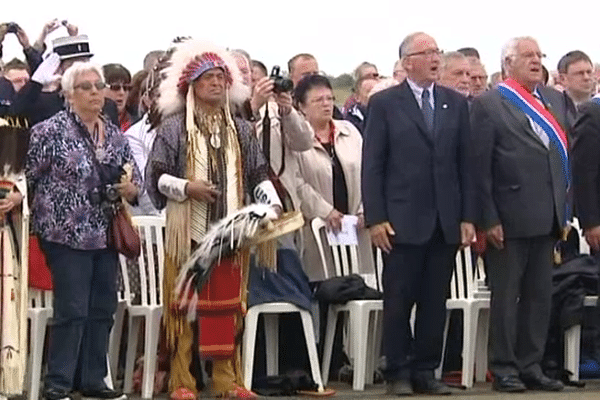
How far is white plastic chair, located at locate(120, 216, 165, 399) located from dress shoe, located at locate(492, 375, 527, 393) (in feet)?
7.04

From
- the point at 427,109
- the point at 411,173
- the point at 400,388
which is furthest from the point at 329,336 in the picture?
the point at 427,109

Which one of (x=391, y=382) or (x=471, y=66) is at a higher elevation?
(x=471, y=66)

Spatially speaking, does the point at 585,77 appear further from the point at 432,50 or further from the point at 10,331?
the point at 10,331

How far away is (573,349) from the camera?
10766mm

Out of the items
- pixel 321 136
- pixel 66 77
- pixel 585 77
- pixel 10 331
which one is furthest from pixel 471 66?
pixel 10 331

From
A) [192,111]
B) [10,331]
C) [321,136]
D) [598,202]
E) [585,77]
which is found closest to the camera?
[10,331]

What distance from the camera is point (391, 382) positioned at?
10.0 m

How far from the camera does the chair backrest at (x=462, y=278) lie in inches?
432

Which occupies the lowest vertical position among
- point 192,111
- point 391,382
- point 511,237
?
point 391,382

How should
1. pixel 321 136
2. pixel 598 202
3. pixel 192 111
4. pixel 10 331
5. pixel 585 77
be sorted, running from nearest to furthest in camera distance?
pixel 10 331, pixel 192 111, pixel 598 202, pixel 321 136, pixel 585 77

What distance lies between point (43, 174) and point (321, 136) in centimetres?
236

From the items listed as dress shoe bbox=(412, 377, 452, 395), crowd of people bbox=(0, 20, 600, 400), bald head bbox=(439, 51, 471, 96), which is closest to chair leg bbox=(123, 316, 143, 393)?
crowd of people bbox=(0, 20, 600, 400)

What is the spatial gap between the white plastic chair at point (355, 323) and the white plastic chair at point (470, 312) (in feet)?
1.52

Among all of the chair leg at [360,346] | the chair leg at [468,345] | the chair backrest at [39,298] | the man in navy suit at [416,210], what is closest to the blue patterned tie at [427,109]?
the man in navy suit at [416,210]
